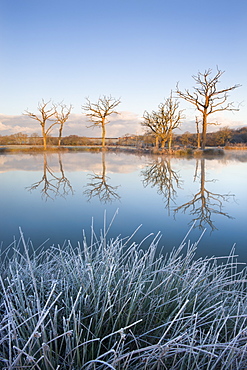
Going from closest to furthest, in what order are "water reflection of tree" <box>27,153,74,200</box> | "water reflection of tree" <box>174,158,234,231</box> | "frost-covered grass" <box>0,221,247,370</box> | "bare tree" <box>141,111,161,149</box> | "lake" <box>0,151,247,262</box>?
"frost-covered grass" <box>0,221,247,370</box>
"lake" <box>0,151,247,262</box>
"water reflection of tree" <box>174,158,234,231</box>
"water reflection of tree" <box>27,153,74,200</box>
"bare tree" <box>141,111,161,149</box>

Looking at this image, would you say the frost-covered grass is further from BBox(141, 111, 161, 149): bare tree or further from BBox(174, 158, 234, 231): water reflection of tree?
BBox(141, 111, 161, 149): bare tree

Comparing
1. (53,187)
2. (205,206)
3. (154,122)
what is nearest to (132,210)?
(205,206)

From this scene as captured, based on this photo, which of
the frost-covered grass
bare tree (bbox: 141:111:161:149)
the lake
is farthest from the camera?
bare tree (bbox: 141:111:161:149)

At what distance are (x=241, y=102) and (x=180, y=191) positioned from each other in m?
14.9

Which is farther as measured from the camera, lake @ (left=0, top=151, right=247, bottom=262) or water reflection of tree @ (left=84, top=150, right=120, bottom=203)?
water reflection of tree @ (left=84, top=150, right=120, bottom=203)

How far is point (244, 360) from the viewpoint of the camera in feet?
3.65

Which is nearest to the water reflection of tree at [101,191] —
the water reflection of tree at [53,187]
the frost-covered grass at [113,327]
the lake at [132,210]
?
the lake at [132,210]

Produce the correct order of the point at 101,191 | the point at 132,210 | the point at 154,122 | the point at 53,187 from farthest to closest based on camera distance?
the point at 154,122 < the point at 53,187 < the point at 101,191 < the point at 132,210

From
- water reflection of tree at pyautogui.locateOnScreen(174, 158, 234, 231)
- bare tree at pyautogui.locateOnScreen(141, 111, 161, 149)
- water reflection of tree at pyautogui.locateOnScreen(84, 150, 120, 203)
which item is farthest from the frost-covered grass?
bare tree at pyautogui.locateOnScreen(141, 111, 161, 149)

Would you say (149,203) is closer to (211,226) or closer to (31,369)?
(211,226)

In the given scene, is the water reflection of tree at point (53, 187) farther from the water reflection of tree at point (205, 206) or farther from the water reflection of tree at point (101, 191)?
the water reflection of tree at point (205, 206)

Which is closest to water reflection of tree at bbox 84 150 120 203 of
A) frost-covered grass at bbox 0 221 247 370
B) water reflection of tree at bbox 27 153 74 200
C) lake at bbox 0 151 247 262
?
lake at bbox 0 151 247 262

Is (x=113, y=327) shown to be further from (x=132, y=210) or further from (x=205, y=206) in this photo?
(x=205, y=206)

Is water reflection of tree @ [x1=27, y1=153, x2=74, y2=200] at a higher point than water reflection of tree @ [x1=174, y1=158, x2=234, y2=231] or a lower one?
higher
